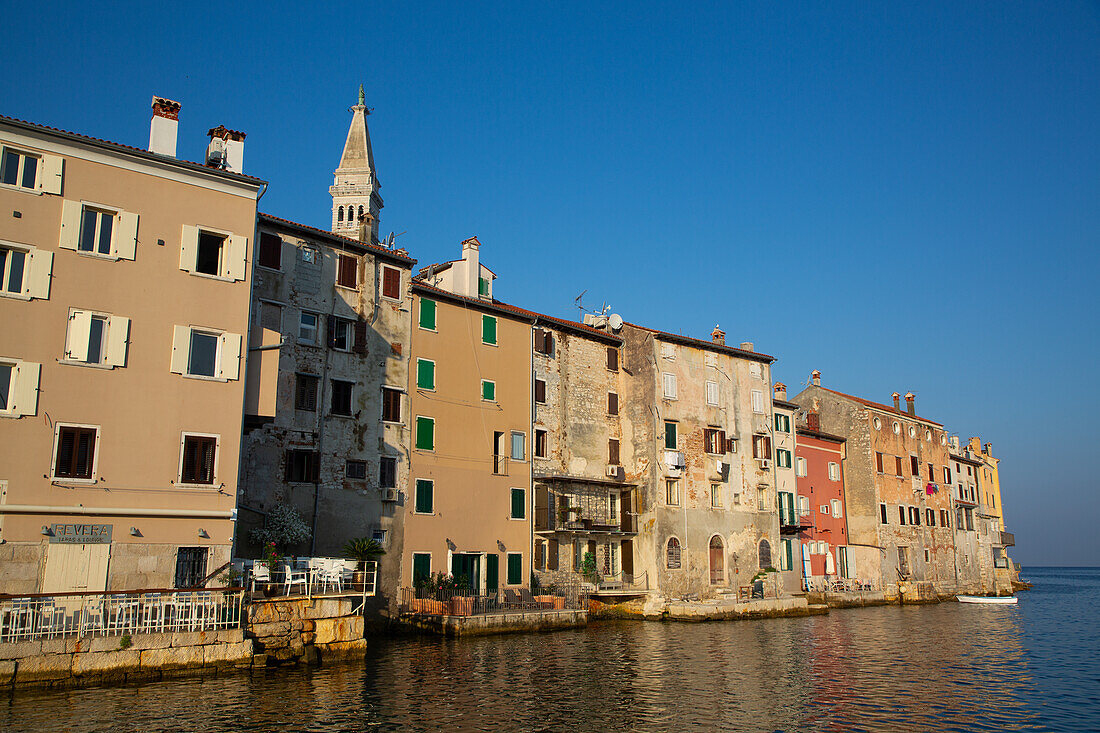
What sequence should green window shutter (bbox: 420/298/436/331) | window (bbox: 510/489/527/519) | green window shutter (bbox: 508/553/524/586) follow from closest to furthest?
green window shutter (bbox: 420/298/436/331)
green window shutter (bbox: 508/553/524/586)
window (bbox: 510/489/527/519)

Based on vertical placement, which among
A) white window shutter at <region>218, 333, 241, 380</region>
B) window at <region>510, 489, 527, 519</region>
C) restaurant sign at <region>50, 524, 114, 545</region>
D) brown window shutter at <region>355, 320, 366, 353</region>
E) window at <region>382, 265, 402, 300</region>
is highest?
window at <region>382, 265, 402, 300</region>

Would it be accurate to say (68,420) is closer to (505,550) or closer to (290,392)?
(290,392)

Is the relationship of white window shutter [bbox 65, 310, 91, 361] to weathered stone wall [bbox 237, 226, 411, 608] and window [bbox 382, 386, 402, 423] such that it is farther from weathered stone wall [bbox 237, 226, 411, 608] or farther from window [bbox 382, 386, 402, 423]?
window [bbox 382, 386, 402, 423]

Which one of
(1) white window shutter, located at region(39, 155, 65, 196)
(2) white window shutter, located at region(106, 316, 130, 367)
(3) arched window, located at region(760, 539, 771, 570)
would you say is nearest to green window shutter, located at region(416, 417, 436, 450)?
(2) white window shutter, located at region(106, 316, 130, 367)

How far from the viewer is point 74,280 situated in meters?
23.8

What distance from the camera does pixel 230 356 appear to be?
2578 centimetres

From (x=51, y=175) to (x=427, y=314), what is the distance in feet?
54.5

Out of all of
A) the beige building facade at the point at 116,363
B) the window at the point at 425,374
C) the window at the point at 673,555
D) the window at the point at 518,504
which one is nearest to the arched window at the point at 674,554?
the window at the point at 673,555

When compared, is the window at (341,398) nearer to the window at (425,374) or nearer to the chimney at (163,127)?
the window at (425,374)

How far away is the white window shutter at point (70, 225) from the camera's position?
2377 centimetres

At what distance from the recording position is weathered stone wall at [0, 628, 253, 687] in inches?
773

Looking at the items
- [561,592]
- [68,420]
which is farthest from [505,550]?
[68,420]

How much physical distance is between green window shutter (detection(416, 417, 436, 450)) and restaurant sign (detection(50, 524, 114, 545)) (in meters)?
14.6

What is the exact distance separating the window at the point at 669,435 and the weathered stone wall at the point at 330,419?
1568 cm
